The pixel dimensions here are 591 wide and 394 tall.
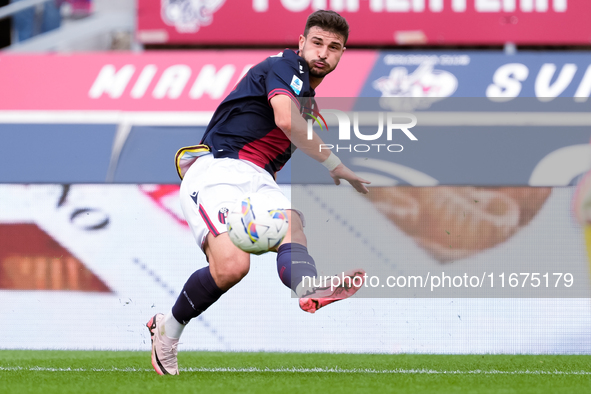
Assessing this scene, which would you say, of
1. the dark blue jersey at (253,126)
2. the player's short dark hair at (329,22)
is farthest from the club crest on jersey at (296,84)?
the player's short dark hair at (329,22)

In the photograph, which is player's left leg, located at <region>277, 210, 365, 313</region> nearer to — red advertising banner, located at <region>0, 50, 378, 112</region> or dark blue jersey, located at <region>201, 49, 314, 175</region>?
dark blue jersey, located at <region>201, 49, 314, 175</region>

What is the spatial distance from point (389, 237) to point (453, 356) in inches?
35.3

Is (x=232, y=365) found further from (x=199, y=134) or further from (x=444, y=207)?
(x=199, y=134)

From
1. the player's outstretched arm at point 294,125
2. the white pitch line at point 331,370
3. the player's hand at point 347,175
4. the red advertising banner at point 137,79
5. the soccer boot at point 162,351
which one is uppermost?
the player's outstretched arm at point 294,125

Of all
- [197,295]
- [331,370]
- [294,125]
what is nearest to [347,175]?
[294,125]

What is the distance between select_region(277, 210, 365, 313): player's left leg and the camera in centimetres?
309

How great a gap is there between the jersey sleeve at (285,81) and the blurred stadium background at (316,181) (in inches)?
85.2

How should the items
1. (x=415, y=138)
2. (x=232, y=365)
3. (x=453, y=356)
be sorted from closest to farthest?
(x=232, y=365) → (x=453, y=356) → (x=415, y=138)

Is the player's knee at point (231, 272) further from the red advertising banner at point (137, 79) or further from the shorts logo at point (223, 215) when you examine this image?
the red advertising banner at point (137, 79)

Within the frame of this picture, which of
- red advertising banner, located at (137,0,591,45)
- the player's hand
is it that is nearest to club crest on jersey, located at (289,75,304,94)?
the player's hand

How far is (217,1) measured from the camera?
9.02m

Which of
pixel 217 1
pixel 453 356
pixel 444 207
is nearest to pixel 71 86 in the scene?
pixel 217 1

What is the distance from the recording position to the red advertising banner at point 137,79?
28.2 feet

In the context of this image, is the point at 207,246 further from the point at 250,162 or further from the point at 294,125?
the point at 294,125
